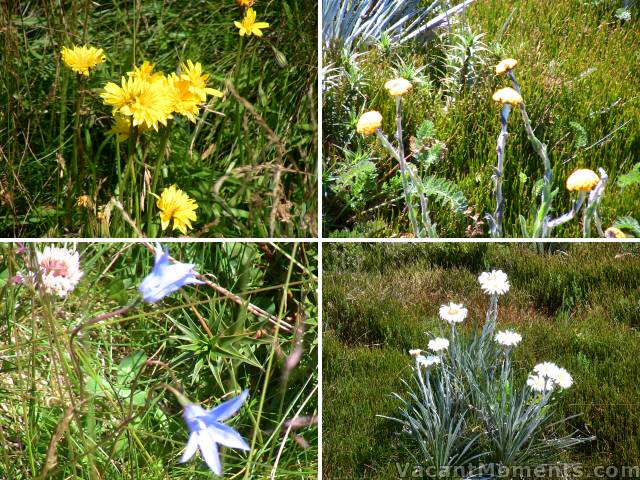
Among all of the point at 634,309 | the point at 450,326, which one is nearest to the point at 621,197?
the point at 634,309

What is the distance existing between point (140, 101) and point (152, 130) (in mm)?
195

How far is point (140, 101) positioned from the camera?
1.43 meters

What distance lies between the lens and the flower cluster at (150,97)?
1431 mm

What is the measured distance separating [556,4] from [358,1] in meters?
0.58

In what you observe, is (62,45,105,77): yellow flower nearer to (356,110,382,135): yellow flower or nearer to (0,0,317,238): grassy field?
(0,0,317,238): grassy field

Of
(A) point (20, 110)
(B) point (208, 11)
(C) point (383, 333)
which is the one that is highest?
(B) point (208, 11)

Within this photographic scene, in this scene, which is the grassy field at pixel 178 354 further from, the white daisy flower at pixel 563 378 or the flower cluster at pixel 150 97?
the white daisy flower at pixel 563 378

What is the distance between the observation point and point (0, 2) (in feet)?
5.67

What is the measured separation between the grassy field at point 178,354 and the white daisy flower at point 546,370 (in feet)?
1.68

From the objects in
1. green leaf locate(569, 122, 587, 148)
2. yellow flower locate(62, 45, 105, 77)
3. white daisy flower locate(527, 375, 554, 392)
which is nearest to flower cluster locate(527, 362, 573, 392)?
white daisy flower locate(527, 375, 554, 392)

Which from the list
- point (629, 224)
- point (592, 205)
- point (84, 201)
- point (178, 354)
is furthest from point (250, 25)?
point (629, 224)

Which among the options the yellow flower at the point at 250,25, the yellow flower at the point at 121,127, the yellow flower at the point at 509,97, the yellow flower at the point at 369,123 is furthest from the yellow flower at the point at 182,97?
the yellow flower at the point at 509,97

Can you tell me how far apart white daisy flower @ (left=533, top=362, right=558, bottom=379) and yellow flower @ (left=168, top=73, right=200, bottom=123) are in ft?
3.13

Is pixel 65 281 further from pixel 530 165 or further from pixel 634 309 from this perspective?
pixel 634 309
